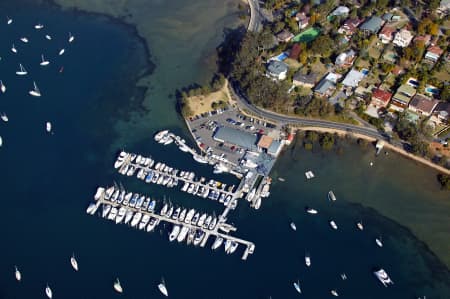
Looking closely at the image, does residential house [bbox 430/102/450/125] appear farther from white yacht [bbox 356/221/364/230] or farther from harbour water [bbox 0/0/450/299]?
white yacht [bbox 356/221/364/230]

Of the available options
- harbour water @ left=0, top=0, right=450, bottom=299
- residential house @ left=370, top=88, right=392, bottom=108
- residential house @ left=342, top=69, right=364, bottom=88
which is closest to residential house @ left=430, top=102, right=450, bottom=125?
residential house @ left=370, top=88, right=392, bottom=108

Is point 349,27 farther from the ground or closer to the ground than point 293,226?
farther from the ground

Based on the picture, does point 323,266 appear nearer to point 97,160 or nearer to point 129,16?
point 97,160

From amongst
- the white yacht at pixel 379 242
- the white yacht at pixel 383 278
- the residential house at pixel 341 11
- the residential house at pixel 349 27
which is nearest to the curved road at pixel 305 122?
the white yacht at pixel 379 242

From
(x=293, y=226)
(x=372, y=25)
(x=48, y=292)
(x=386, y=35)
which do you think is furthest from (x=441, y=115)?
(x=48, y=292)

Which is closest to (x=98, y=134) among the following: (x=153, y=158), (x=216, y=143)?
(x=153, y=158)

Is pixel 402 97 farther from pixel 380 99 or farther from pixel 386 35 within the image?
pixel 386 35

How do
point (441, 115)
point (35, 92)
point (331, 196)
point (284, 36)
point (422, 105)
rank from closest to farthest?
point (331, 196) < point (441, 115) < point (422, 105) < point (35, 92) < point (284, 36)
